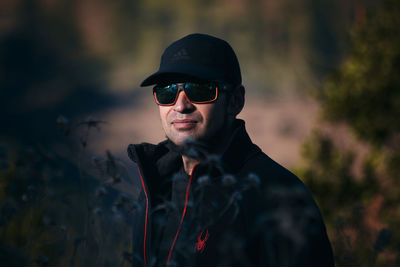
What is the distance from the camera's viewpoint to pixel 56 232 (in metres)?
2.55

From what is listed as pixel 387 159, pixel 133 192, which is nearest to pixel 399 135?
pixel 387 159

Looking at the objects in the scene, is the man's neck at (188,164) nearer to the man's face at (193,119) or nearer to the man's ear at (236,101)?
the man's face at (193,119)

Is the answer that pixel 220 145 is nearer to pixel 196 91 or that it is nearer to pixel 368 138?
pixel 196 91

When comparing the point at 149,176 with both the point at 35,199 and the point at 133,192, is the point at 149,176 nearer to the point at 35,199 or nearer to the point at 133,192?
the point at 133,192

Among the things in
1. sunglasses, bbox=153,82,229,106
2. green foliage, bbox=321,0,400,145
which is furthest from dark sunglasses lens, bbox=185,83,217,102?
green foliage, bbox=321,0,400,145

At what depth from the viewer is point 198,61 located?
2.47 meters

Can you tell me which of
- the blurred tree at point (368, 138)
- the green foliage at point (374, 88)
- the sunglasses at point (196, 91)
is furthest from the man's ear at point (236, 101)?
the green foliage at point (374, 88)

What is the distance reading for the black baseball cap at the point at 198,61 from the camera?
2.43 metres

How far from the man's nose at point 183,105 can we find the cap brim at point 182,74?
127 mm

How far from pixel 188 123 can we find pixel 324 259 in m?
1.00

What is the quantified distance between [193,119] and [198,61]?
35cm

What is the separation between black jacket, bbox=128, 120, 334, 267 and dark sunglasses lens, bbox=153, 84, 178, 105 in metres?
0.31

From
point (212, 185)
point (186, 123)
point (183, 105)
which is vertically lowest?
point (212, 185)

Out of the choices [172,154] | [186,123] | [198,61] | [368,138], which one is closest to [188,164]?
[172,154]
